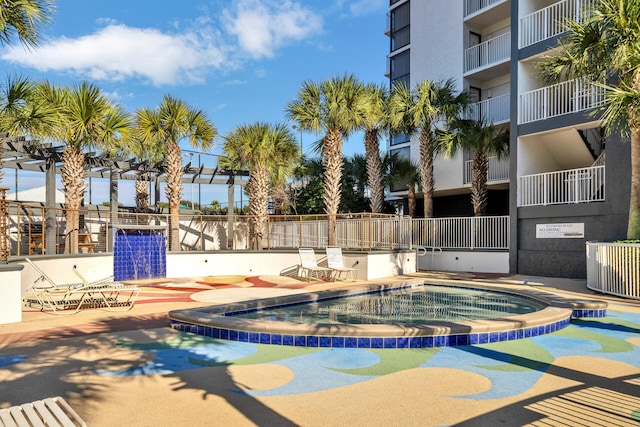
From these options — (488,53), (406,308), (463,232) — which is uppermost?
(488,53)

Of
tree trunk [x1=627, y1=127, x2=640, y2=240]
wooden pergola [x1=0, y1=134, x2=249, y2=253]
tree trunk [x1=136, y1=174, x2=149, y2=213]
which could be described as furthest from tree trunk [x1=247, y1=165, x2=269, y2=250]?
tree trunk [x1=627, y1=127, x2=640, y2=240]

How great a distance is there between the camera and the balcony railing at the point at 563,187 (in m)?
14.5

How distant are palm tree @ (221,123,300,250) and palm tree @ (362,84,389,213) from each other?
366 centimetres

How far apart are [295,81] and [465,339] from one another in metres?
14.2

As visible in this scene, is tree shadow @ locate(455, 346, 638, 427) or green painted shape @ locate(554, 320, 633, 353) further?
green painted shape @ locate(554, 320, 633, 353)

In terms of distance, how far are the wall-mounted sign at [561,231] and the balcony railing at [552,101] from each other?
3.99 metres

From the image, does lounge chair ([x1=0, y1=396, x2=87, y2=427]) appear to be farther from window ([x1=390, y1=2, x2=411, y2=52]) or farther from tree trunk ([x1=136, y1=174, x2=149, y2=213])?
window ([x1=390, y1=2, x2=411, y2=52])

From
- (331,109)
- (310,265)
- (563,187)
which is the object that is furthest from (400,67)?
(310,265)

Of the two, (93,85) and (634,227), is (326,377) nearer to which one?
(634,227)

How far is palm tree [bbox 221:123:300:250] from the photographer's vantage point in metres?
18.8

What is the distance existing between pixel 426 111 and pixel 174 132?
1081 cm

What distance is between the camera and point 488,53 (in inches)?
862

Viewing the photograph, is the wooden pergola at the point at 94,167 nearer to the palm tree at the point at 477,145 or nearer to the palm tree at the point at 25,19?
the palm tree at the point at 25,19

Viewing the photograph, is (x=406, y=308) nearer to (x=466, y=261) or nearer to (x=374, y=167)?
(x=466, y=261)
